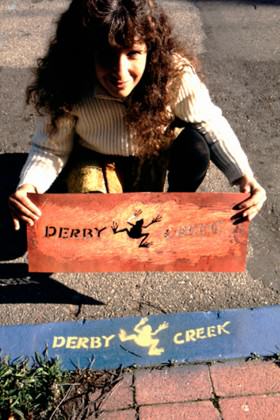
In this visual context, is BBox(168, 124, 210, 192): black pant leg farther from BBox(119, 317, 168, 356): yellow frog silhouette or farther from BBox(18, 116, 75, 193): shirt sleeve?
BBox(119, 317, 168, 356): yellow frog silhouette

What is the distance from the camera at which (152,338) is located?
6.56 feet

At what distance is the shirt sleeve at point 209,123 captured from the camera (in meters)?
1.99

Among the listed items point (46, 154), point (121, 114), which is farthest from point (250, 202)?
point (46, 154)

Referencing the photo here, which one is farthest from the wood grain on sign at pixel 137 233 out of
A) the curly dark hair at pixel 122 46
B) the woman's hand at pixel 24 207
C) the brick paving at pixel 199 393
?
the brick paving at pixel 199 393

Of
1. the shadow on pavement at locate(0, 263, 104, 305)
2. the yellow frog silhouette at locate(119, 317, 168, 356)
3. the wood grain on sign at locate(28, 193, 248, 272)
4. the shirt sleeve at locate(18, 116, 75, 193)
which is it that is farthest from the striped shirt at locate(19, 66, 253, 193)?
the yellow frog silhouette at locate(119, 317, 168, 356)

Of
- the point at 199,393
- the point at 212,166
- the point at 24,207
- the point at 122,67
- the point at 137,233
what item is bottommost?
the point at 199,393

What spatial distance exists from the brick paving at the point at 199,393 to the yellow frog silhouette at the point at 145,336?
79mm

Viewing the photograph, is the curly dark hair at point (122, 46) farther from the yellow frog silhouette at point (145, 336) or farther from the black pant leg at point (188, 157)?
the yellow frog silhouette at point (145, 336)

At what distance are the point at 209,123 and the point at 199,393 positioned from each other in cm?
97

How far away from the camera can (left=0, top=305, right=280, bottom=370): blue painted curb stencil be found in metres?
1.94

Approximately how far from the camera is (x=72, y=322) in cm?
207

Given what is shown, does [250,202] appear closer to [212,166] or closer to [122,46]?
[122,46]

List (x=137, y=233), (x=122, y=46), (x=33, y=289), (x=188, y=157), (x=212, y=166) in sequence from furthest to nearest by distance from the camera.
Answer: (x=212, y=166) < (x=33, y=289) < (x=188, y=157) < (x=137, y=233) < (x=122, y=46)

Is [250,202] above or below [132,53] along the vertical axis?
below
